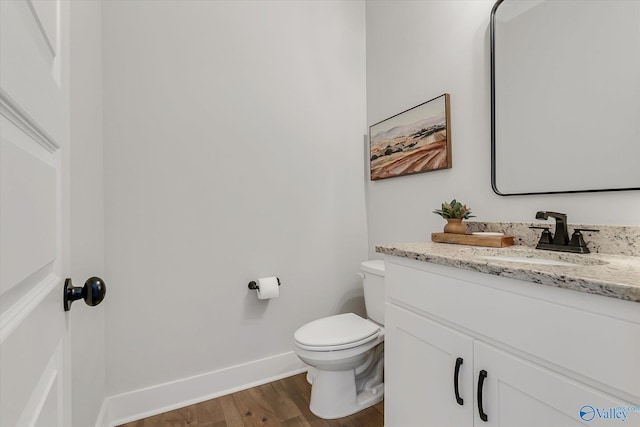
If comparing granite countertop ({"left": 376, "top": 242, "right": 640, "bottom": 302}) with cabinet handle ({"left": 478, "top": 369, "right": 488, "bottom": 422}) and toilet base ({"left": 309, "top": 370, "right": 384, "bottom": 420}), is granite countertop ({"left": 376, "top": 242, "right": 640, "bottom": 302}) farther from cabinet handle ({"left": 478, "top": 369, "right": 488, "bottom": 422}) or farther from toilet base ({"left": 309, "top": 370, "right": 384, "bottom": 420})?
toilet base ({"left": 309, "top": 370, "right": 384, "bottom": 420})

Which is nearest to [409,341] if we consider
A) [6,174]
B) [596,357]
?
[596,357]

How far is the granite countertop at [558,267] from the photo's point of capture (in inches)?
26.6

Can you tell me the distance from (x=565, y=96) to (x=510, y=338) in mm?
1029

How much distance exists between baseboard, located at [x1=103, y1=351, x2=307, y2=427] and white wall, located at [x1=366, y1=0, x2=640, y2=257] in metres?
1.07

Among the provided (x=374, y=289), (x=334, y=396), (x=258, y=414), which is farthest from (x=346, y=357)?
(x=258, y=414)

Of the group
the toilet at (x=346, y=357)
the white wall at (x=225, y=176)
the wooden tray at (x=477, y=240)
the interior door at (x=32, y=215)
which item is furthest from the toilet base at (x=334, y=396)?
the interior door at (x=32, y=215)

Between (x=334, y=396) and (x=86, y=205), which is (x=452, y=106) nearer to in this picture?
(x=334, y=396)

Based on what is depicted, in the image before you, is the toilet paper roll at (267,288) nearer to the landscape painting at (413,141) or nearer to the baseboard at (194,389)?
the baseboard at (194,389)

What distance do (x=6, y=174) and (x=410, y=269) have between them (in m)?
1.17

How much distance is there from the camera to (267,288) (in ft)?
5.98

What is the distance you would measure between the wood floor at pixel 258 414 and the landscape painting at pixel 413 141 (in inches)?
56.0

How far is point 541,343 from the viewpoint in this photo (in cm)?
79

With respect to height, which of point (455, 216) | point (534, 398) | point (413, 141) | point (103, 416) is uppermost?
point (413, 141)

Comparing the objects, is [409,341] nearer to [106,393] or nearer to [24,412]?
[24,412]
